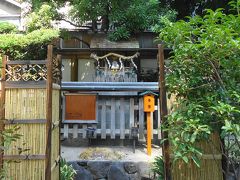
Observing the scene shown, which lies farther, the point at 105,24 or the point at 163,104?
the point at 105,24

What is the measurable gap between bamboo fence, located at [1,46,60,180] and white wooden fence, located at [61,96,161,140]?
317cm

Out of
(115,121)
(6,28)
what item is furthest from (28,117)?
(6,28)

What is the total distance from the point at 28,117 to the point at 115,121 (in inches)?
139

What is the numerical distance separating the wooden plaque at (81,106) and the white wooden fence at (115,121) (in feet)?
0.61

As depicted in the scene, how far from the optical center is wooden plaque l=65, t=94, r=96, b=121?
22.7ft

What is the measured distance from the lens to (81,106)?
22.9 ft

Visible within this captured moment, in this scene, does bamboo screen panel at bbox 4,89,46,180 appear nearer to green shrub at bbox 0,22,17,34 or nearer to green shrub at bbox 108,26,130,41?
green shrub at bbox 108,26,130,41

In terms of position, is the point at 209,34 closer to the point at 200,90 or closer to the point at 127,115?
the point at 200,90

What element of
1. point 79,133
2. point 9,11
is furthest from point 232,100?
point 9,11

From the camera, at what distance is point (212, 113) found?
290cm

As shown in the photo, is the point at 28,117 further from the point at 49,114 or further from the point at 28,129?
the point at 49,114

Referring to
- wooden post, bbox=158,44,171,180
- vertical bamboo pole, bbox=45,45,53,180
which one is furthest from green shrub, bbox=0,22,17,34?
wooden post, bbox=158,44,171,180

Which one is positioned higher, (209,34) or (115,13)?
(115,13)

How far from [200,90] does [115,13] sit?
6488 mm
